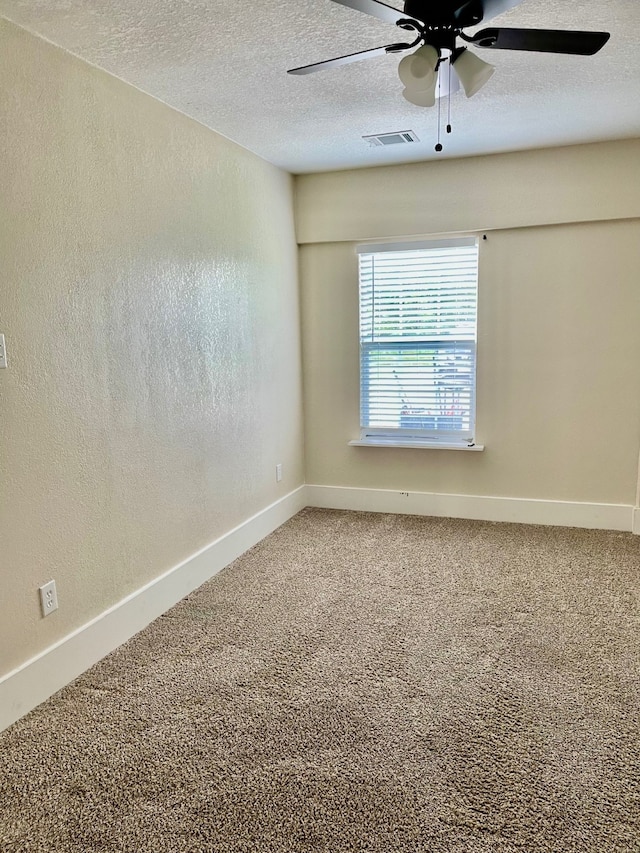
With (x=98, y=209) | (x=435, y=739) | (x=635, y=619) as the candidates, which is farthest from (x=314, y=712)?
(x=98, y=209)

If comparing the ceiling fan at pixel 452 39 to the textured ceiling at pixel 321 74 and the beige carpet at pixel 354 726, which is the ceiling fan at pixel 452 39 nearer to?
the textured ceiling at pixel 321 74

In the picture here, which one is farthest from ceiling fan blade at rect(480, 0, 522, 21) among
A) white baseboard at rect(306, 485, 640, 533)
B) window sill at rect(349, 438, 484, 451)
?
white baseboard at rect(306, 485, 640, 533)

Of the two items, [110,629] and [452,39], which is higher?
[452,39]

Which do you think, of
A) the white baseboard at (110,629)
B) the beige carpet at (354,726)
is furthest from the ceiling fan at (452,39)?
the white baseboard at (110,629)

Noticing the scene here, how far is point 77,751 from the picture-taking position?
197 cm

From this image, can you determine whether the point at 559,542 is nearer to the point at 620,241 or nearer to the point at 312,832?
the point at 620,241

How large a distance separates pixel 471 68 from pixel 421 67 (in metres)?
0.20

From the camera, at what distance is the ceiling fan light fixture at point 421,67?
192cm

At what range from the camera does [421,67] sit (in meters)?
1.93

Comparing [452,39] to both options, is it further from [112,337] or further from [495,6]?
[112,337]

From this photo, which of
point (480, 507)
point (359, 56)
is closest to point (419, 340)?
point (480, 507)

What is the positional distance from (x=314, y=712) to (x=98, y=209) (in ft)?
7.16

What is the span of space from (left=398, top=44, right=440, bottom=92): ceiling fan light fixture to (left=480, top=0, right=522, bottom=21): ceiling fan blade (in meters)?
0.22

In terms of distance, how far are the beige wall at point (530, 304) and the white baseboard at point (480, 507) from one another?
6cm
